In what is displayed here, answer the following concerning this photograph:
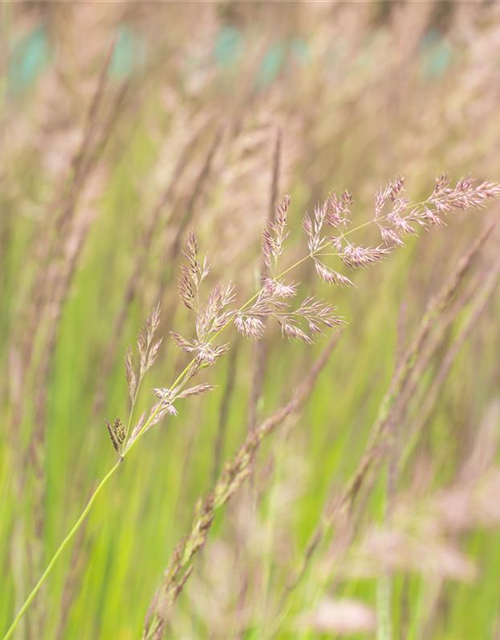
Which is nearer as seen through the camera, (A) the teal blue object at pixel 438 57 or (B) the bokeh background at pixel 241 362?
(B) the bokeh background at pixel 241 362

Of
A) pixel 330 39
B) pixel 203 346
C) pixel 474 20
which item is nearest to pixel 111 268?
pixel 330 39

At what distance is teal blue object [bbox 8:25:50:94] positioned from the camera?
2.31 meters

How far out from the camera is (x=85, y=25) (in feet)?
5.05

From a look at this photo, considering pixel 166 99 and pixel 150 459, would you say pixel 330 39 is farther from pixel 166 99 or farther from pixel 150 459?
pixel 150 459

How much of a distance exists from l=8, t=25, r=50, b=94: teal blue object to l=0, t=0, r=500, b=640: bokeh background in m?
0.03

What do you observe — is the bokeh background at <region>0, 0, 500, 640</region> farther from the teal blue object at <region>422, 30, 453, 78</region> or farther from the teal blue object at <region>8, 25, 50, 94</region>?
the teal blue object at <region>422, 30, 453, 78</region>

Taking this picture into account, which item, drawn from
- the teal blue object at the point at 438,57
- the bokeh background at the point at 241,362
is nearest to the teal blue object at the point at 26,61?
the bokeh background at the point at 241,362

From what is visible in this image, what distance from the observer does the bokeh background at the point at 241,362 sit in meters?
0.83

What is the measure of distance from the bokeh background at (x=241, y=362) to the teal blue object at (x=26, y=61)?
3cm

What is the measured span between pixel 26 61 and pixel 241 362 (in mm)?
1769

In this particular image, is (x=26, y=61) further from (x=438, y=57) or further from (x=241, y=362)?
(x=241, y=362)

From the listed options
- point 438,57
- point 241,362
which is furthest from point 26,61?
point 241,362

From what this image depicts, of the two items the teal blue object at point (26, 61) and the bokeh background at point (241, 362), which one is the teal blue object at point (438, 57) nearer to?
the bokeh background at point (241, 362)

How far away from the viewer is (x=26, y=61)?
2965 mm
